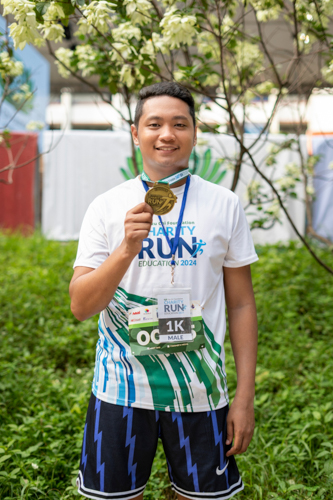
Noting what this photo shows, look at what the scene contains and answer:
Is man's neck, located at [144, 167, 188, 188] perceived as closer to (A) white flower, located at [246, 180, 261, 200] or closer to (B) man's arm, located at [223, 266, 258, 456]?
(B) man's arm, located at [223, 266, 258, 456]

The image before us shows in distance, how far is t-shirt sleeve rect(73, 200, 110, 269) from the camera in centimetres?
141

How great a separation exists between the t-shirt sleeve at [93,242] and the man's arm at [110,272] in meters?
0.03

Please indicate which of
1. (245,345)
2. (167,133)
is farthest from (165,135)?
(245,345)

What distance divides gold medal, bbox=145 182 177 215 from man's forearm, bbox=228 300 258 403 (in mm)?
468

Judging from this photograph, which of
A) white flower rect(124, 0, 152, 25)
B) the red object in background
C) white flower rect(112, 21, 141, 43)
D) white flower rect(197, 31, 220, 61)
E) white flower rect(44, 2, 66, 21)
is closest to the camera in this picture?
white flower rect(44, 2, 66, 21)

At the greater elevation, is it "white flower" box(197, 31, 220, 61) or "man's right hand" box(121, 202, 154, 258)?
"white flower" box(197, 31, 220, 61)

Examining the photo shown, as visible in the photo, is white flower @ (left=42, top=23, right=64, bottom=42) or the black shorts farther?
white flower @ (left=42, top=23, right=64, bottom=42)

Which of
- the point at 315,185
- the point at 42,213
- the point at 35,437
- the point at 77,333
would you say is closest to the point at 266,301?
the point at 77,333

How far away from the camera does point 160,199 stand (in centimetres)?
131

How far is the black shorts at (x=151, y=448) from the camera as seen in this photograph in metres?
1.40

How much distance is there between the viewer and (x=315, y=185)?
8.22 metres

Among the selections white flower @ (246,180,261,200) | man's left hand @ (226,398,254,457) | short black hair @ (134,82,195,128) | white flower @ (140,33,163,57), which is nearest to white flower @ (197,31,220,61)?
white flower @ (140,33,163,57)

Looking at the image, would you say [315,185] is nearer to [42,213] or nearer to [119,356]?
[42,213]

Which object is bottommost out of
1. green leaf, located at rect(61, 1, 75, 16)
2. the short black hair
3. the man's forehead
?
the man's forehead
